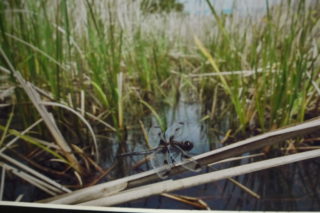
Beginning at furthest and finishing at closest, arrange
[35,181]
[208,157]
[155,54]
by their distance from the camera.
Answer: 1. [155,54]
2. [35,181]
3. [208,157]

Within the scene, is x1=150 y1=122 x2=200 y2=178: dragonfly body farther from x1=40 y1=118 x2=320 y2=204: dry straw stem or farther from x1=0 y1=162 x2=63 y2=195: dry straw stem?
x1=0 y1=162 x2=63 y2=195: dry straw stem

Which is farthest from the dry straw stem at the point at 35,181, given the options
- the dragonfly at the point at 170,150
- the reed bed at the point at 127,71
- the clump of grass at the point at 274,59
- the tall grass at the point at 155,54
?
the clump of grass at the point at 274,59

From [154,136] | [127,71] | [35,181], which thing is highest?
[127,71]

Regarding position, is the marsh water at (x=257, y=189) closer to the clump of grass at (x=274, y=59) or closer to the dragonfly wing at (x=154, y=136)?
the dragonfly wing at (x=154, y=136)

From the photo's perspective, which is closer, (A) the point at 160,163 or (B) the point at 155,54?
(A) the point at 160,163

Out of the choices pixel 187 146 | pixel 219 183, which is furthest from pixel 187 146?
pixel 219 183

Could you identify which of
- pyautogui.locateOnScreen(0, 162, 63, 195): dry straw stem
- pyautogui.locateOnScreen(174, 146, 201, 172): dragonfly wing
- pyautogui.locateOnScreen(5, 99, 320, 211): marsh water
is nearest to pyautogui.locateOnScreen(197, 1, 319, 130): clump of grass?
pyautogui.locateOnScreen(5, 99, 320, 211): marsh water

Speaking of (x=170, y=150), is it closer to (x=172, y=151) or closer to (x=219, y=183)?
(x=172, y=151)
